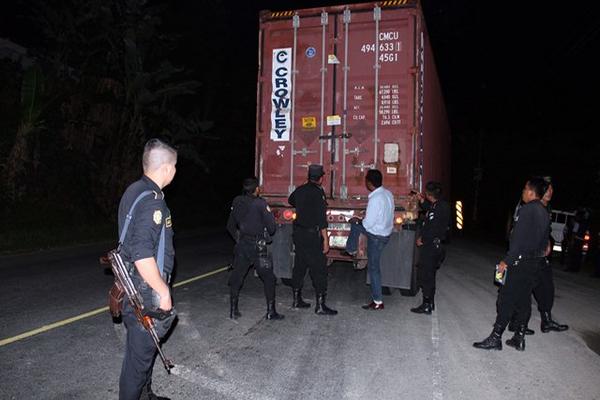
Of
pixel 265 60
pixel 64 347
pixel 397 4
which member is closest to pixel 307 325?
pixel 64 347

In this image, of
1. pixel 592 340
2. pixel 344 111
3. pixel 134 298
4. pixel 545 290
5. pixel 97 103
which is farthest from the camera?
pixel 97 103

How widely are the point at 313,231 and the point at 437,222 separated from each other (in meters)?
1.79

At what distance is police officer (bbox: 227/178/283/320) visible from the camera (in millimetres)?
5910

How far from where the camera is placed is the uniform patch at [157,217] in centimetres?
283

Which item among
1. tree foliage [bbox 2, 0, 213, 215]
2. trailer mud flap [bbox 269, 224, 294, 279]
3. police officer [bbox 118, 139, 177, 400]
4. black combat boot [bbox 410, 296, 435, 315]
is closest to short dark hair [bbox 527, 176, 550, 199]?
black combat boot [bbox 410, 296, 435, 315]

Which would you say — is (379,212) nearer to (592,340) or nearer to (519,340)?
(519,340)

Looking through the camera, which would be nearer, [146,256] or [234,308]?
[146,256]

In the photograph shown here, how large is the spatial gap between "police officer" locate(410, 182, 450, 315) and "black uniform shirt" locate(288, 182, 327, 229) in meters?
1.53

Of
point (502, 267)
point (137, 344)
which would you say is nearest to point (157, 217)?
point (137, 344)

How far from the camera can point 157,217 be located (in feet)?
9.33

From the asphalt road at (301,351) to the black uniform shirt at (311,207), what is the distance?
126cm

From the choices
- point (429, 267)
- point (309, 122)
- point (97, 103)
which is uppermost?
point (97, 103)

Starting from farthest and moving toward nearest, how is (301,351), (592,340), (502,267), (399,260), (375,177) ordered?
(399,260) < (375,177) < (592,340) < (502,267) < (301,351)

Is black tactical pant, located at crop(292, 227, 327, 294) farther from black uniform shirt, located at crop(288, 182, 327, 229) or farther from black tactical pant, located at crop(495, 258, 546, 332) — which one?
black tactical pant, located at crop(495, 258, 546, 332)
